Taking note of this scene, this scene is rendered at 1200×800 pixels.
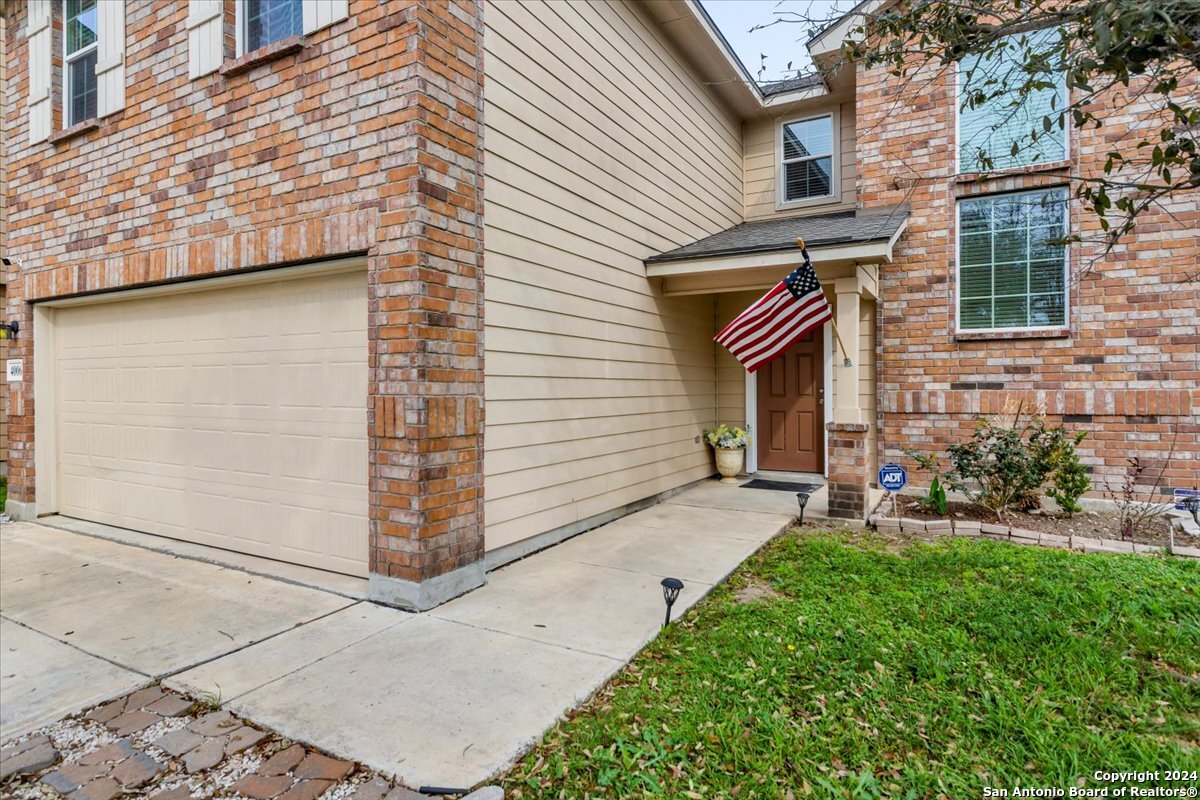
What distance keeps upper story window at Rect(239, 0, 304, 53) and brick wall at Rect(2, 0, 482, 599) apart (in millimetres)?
169

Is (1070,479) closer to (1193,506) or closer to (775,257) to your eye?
(1193,506)

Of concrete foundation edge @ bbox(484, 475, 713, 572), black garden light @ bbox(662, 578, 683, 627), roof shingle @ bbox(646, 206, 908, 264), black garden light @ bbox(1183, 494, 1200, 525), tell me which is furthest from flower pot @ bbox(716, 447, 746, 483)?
black garden light @ bbox(662, 578, 683, 627)

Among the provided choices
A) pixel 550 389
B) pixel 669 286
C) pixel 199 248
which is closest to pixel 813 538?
pixel 550 389

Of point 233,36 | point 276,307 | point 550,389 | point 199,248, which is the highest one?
point 233,36

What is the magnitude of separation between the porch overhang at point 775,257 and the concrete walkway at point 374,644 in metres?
2.87

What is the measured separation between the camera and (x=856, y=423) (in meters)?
6.04

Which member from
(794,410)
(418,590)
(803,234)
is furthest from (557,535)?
(794,410)

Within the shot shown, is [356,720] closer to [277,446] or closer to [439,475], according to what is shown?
[439,475]

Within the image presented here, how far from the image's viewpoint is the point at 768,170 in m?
9.38

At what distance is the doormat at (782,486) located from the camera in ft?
25.5

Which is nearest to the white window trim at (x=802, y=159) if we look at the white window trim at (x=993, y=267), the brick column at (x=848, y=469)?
the white window trim at (x=993, y=267)

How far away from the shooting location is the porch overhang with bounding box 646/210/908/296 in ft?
19.2

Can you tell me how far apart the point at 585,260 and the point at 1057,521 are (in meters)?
4.93

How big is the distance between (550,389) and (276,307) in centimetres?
214
